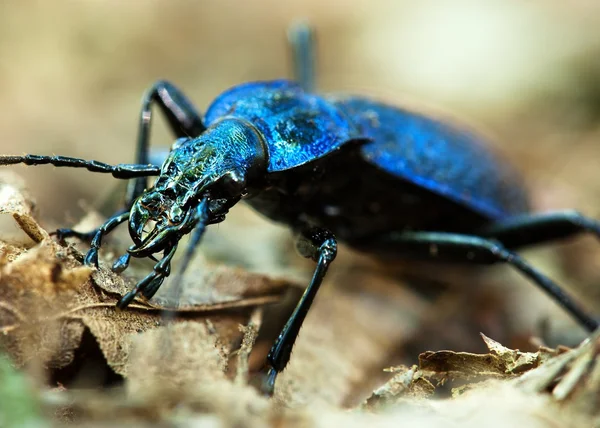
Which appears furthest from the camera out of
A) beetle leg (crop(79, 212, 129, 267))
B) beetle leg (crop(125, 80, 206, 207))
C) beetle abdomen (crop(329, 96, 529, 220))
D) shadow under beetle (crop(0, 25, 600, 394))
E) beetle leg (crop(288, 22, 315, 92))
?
beetle leg (crop(288, 22, 315, 92))

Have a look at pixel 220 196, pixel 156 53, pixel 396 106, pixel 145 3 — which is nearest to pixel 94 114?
pixel 156 53

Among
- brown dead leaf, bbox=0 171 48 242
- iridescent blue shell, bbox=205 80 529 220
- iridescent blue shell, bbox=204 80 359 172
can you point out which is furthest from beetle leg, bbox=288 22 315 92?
brown dead leaf, bbox=0 171 48 242

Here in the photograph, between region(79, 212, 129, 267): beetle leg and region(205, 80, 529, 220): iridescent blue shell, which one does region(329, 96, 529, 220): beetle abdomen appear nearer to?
region(205, 80, 529, 220): iridescent blue shell

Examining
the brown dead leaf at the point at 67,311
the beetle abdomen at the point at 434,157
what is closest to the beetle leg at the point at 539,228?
the beetle abdomen at the point at 434,157

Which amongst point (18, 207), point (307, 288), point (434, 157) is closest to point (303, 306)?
point (307, 288)

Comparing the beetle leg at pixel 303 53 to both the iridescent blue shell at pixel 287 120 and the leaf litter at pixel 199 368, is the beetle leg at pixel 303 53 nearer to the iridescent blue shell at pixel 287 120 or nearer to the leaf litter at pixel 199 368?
the iridescent blue shell at pixel 287 120

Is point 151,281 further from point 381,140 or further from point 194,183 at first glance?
point 381,140

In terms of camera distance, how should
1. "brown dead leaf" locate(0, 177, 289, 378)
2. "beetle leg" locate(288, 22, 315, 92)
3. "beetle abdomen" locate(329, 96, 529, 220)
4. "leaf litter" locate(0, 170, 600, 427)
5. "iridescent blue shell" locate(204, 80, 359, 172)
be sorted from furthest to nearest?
"beetle leg" locate(288, 22, 315, 92), "beetle abdomen" locate(329, 96, 529, 220), "iridescent blue shell" locate(204, 80, 359, 172), "brown dead leaf" locate(0, 177, 289, 378), "leaf litter" locate(0, 170, 600, 427)
